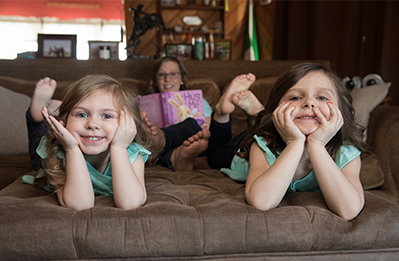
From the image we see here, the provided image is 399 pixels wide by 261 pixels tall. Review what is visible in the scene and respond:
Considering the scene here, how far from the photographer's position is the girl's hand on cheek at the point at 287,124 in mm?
1066

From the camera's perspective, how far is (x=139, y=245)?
2.93 ft

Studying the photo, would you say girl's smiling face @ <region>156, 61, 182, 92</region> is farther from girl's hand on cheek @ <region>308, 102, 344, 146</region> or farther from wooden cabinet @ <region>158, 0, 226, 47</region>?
wooden cabinet @ <region>158, 0, 226, 47</region>

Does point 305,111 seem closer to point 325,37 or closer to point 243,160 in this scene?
point 243,160

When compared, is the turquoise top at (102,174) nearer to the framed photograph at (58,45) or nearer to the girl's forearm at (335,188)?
the girl's forearm at (335,188)

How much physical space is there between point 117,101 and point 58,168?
0.81 feet

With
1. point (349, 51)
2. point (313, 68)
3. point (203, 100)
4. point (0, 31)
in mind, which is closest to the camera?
point (313, 68)

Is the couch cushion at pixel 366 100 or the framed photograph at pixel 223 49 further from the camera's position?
the framed photograph at pixel 223 49

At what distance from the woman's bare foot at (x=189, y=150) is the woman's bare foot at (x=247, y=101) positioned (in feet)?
0.54

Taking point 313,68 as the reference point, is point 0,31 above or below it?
above

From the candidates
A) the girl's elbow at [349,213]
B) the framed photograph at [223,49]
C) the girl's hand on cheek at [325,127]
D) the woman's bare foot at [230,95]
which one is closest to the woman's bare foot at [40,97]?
the woman's bare foot at [230,95]

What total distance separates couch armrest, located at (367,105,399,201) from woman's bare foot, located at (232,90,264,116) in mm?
487

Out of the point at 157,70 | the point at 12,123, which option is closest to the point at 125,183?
the point at 12,123

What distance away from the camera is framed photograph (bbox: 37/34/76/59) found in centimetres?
260

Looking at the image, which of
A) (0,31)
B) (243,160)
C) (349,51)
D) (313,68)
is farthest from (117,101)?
(0,31)
